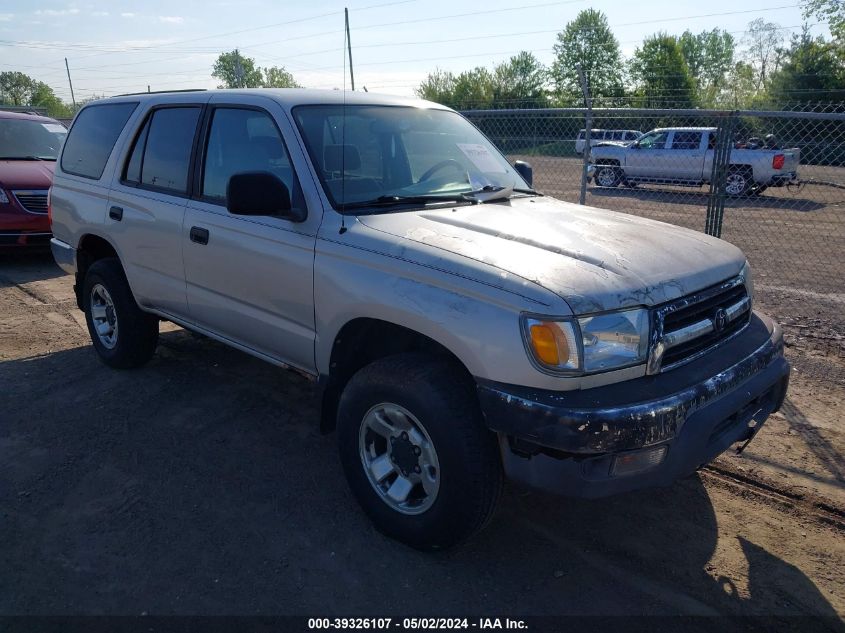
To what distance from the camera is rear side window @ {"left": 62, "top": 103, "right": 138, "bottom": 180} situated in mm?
4914

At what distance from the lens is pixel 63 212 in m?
5.34

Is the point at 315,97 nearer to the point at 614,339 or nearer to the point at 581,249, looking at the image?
the point at 581,249

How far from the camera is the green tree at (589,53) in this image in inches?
2530

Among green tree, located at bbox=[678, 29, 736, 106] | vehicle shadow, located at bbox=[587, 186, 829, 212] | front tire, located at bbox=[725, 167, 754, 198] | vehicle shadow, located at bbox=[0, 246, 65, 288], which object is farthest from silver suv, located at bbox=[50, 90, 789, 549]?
green tree, located at bbox=[678, 29, 736, 106]

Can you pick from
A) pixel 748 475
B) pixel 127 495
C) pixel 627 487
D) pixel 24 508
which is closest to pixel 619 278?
pixel 627 487

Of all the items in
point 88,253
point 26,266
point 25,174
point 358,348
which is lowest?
point 26,266

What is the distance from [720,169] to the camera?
598 cm

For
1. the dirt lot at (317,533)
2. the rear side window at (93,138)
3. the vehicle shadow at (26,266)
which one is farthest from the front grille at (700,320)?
the vehicle shadow at (26,266)

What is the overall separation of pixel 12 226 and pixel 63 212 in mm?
3911

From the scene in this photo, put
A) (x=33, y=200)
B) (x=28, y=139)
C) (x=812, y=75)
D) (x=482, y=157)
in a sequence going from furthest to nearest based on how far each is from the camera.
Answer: (x=812, y=75), (x=28, y=139), (x=33, y=200), (x=482, y=157)

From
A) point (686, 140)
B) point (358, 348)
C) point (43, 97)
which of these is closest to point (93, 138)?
point (358, 348)

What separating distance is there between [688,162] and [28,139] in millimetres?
10729

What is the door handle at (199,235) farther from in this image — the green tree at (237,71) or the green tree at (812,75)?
the green tree at (812,75)

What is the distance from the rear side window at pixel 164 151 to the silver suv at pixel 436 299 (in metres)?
0.02
